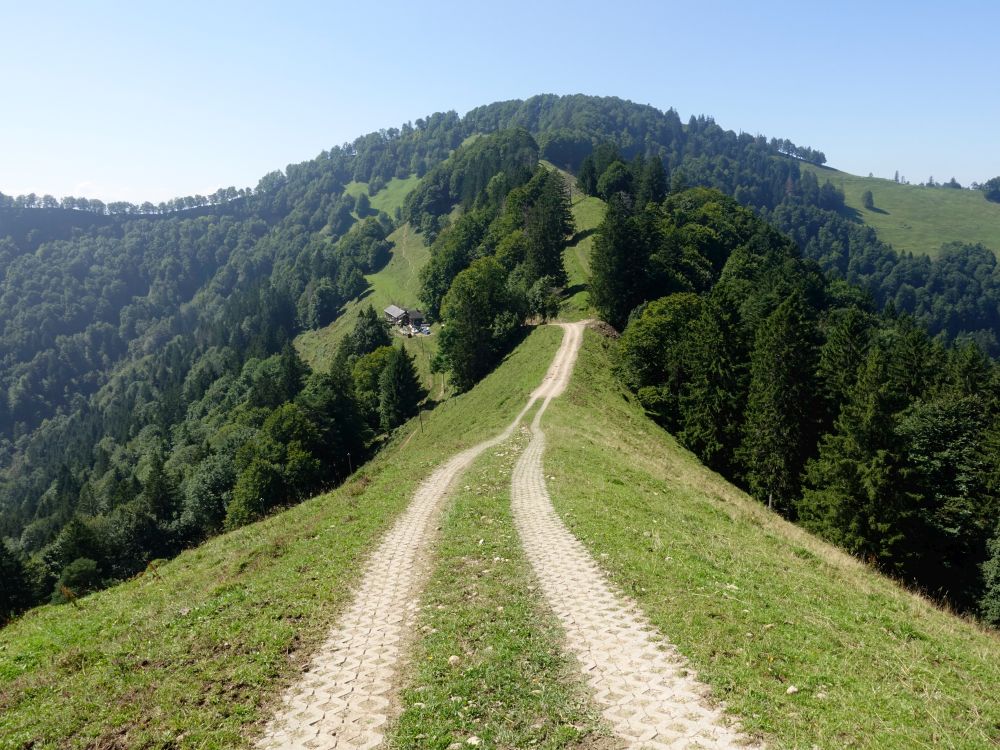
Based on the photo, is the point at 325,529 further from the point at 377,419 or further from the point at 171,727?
the point at 377,419

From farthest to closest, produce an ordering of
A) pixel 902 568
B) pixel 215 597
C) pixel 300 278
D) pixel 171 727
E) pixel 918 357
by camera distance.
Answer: pixel 300 278, pixel 918 357, pixel 902 568, pixel 215 597, pixel 171 727

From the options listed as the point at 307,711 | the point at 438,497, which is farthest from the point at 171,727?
the point at 438,497

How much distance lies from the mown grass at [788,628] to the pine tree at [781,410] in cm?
2018

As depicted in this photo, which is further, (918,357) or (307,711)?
(918,357)

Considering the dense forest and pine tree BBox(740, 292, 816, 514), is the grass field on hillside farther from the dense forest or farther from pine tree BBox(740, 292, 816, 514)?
pine tree BBox(740, 292, 816, 514)

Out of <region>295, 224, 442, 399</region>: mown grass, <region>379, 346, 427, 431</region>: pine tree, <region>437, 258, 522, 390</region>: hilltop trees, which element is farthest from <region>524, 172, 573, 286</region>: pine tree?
<region>295, 224, 442, 399</region>: mown grass

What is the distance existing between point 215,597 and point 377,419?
80.8 meters

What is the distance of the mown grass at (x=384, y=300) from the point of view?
14500 centimetres

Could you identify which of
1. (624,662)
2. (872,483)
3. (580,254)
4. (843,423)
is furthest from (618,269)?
(624,662)

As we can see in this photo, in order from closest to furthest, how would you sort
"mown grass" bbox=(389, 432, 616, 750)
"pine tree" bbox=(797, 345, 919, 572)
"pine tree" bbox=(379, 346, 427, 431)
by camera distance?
"mown grass" bbox=(389, 432, 616, 750)
"pine tree" bbox=(797, 345, 919, 572)
"pine tree" bbox=(379, 346, 427, 431)

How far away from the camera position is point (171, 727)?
30.2ft

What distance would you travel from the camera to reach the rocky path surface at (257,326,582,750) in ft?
29.3

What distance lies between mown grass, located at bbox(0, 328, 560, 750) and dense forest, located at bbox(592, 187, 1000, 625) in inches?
1243

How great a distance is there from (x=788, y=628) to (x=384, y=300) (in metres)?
152
